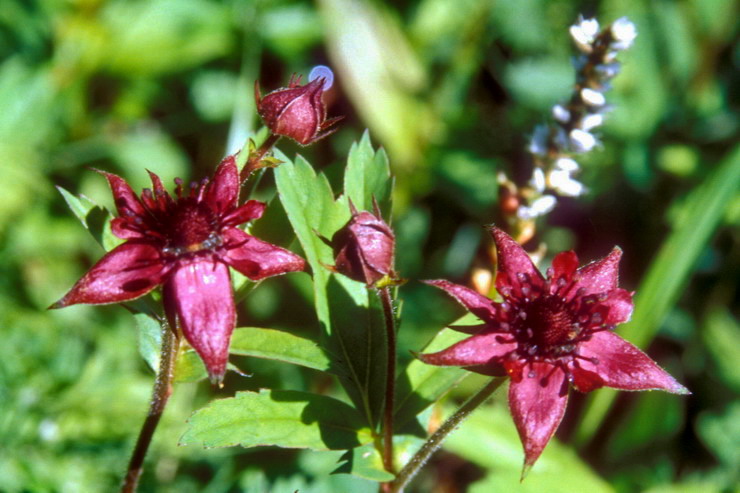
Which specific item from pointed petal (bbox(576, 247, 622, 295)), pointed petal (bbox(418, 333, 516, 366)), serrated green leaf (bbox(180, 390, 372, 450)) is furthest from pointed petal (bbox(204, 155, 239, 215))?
pointed petal (bbox(576, 247, 622, 295))

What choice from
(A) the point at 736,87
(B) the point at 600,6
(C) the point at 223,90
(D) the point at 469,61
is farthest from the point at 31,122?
(A) the point at 736,87

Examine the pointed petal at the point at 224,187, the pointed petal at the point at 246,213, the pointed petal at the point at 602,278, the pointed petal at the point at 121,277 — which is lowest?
the pointed petal at the point at 602,278

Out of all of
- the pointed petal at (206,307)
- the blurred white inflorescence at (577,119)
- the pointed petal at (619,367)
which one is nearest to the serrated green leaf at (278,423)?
the pointed petal at (206,307)

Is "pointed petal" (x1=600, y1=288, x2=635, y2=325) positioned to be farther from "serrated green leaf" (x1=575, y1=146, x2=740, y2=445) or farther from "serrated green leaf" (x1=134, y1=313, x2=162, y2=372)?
"serrated green leaf" (x1=575, y1=146, x2=740, y2=445)

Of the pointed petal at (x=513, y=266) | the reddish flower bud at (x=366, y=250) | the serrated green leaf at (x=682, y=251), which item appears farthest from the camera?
the serrated green leaf at (x=682, y=251)

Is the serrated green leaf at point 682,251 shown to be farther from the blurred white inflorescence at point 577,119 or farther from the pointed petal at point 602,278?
the pointed petal at point 602,278

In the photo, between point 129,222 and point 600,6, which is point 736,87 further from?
point 129,222
